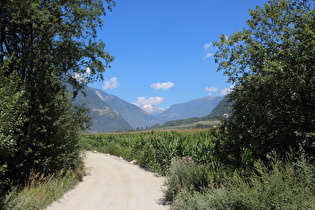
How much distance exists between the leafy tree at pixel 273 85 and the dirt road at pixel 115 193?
146 inches

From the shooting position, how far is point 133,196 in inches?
372

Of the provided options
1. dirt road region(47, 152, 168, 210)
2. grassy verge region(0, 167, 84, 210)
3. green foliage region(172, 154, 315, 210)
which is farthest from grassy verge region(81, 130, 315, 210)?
grassy verge region(0, 167, 84, 210)

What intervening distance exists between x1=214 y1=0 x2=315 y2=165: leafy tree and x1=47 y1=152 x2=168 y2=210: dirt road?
12.2 feet

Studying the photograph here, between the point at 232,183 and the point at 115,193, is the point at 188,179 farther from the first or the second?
the point at 115,193

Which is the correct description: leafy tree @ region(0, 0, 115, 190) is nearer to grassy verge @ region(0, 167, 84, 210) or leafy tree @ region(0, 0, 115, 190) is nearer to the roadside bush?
grassy verge @ region(0, 167, 84, 210)

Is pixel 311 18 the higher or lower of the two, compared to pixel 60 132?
higher

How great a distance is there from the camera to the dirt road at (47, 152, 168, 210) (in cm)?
815

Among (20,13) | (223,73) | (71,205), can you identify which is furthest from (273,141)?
(20,13)

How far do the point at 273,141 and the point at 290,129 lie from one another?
1.86 ft

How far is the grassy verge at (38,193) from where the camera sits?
6715 millimetres

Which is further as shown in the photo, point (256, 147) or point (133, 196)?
point (133, 196)

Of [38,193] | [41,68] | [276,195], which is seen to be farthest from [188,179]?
[41,68]

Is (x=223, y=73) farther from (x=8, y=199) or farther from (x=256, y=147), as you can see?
(x=8, y=199)

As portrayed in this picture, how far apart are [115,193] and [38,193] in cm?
317
